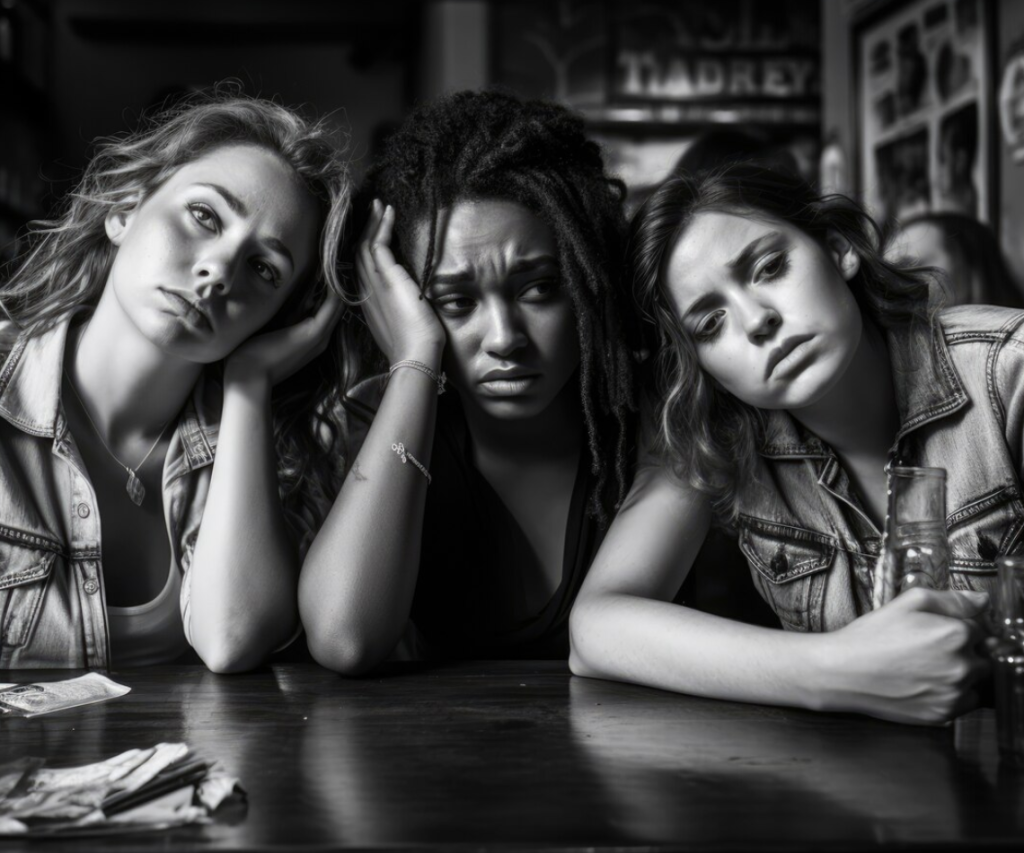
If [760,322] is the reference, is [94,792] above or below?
below

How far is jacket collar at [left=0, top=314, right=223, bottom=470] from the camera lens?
156cm

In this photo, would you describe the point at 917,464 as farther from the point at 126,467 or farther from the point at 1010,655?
the point at 126,467

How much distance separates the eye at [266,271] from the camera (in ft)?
5.15

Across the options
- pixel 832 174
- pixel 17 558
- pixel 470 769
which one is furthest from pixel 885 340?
pixel 832 174

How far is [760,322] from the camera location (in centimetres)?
140

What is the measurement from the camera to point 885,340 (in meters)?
1.58

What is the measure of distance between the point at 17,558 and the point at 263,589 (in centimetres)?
36

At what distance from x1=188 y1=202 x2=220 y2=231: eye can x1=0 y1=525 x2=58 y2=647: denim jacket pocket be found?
0.51 metres

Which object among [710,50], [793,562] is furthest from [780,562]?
[710,50]

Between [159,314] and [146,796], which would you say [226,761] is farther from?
[159,314]

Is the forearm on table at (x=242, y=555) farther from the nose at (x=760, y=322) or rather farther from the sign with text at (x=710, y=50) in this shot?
the sign with text at (x=710, y=50)

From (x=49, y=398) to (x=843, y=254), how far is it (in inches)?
46.6

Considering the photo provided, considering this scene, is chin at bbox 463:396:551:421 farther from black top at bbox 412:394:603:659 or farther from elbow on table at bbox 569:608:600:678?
elbow on table at bbox 569:608:600:678

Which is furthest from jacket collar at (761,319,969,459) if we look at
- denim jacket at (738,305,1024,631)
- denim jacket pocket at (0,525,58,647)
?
denim jacket pocket at (0,525,58,647)
